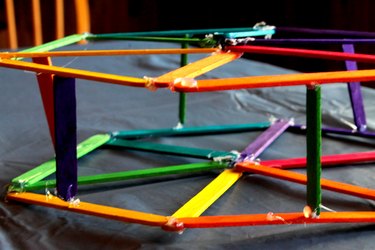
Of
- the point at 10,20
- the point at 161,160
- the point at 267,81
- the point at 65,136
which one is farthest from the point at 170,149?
the point at 10,20

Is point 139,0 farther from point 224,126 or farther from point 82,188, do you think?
point 82,188

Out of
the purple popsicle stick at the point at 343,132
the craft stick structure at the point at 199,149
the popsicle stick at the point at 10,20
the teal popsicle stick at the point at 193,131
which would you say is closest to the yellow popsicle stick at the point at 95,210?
the craft stick structure at the point at 199,149

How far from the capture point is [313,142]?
0.61 meters

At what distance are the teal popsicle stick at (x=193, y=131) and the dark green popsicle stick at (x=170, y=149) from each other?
0.03 metres

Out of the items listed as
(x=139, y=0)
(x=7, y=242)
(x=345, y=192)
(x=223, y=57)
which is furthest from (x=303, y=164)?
(x=139, y=0)

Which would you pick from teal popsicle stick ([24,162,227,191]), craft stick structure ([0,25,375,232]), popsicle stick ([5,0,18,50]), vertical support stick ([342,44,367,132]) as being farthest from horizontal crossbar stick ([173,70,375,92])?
popsicle stick ([5,0,18,50])

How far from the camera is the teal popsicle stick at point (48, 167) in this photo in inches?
30.8

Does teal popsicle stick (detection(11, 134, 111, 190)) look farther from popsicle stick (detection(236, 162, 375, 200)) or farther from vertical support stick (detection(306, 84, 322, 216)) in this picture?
vertical support stick (detection(306, 84, 322, 216))

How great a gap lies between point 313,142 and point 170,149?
0.34m

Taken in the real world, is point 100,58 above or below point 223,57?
below

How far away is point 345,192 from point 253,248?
0.17 meters

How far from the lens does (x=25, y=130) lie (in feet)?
3.43

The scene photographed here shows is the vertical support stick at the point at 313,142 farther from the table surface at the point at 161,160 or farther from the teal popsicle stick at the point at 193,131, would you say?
the teal popsicle stick at the point at 193,131

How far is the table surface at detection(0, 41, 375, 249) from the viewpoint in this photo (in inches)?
26.1
